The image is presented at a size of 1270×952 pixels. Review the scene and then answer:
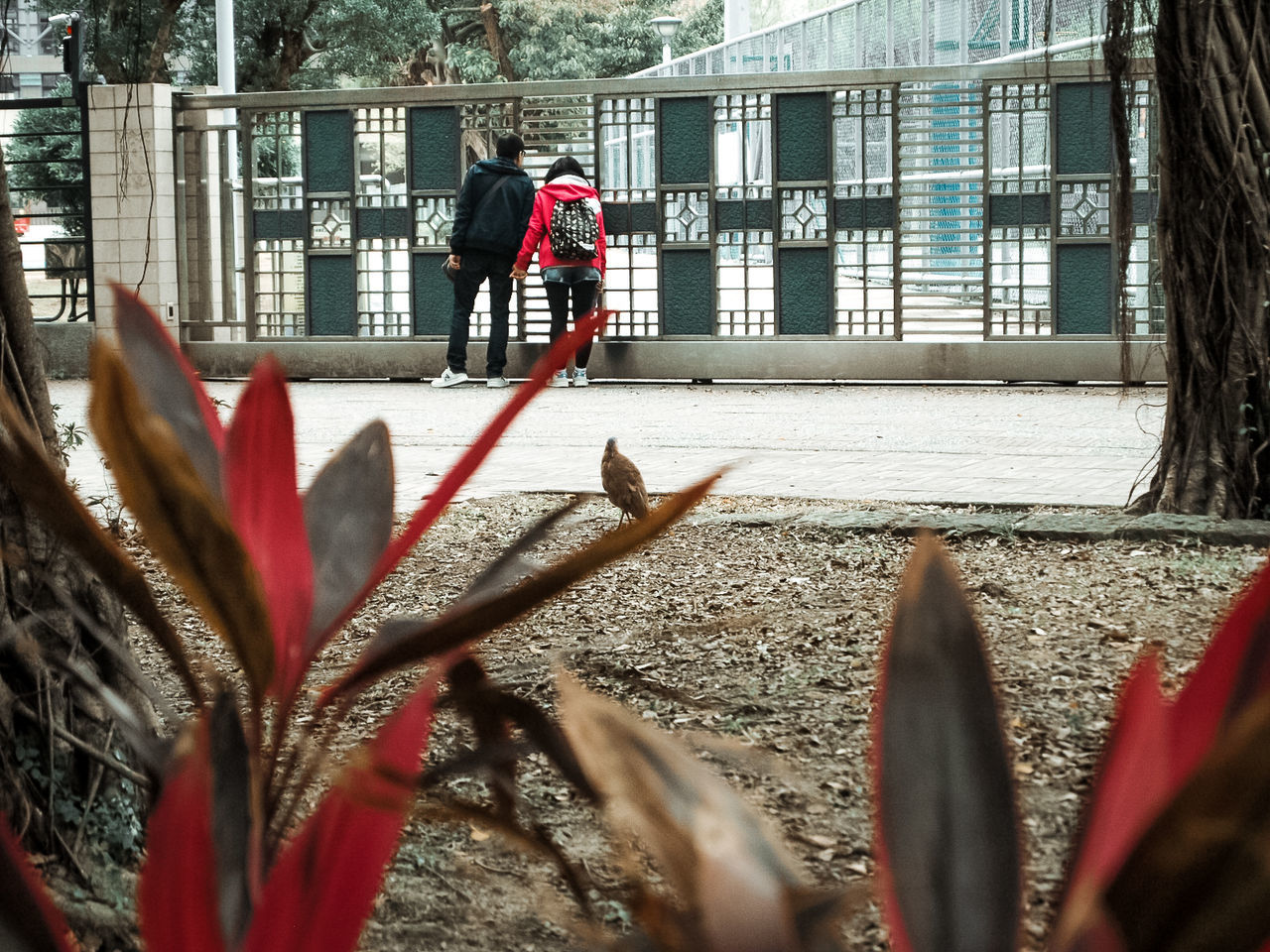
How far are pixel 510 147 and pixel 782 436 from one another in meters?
4.50

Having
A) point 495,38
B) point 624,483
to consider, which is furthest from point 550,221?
point 495,38

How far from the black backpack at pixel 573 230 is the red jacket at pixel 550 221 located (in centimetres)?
4

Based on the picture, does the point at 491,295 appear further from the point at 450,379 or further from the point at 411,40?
the point at 411,40

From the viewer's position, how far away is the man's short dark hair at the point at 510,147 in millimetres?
12961

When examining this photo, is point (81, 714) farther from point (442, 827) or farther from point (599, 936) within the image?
point (599, 936)

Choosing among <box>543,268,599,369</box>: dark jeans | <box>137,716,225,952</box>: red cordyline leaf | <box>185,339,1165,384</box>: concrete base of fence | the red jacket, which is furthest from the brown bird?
<box>185,339,1165,384</box>: concrete base of fence

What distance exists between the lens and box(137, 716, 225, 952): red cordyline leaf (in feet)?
1.81

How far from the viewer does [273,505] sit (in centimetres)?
78

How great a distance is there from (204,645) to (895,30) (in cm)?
1836

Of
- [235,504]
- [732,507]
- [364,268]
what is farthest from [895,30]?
[235,504]

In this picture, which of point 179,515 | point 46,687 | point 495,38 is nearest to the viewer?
point 179,515

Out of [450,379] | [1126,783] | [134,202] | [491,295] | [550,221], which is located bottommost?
[450,379]

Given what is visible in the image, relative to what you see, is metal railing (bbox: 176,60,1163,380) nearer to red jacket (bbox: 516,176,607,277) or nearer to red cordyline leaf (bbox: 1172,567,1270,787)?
red jacket (bbox: 516,176,607,277)

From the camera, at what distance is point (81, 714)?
2125 mm
